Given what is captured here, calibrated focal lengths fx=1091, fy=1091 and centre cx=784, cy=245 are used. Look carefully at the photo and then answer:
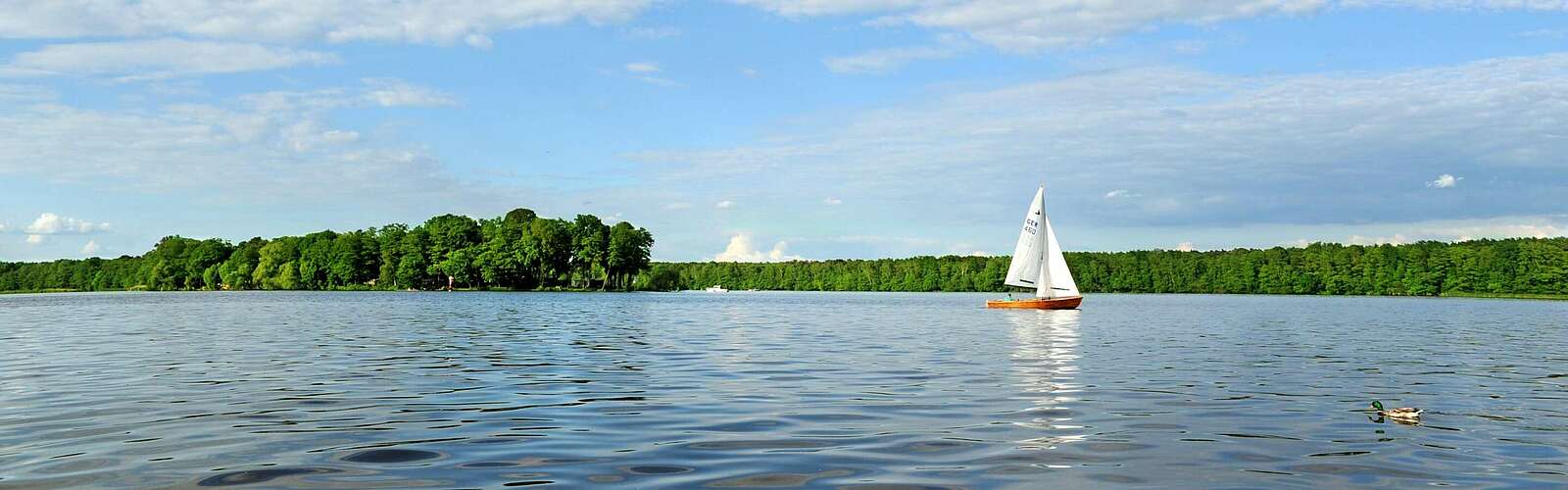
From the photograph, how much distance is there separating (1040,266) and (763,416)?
74.2 meters

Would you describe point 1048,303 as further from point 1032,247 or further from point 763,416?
point 763,416

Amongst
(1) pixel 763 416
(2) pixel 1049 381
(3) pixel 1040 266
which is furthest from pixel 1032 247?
(1) pixel 763 416

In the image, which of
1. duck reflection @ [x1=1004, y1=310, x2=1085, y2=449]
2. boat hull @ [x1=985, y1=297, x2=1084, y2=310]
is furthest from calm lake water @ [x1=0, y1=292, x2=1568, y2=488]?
boat hull @ [x1=985, y1=297, x2=1084, y2=310]

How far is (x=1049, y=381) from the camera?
2719cm

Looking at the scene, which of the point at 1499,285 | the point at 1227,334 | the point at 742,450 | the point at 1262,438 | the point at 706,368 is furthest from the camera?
the point at 1499,285

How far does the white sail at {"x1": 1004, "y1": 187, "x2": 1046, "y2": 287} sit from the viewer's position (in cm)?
8975

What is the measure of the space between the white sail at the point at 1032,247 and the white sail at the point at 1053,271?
50 centimetres

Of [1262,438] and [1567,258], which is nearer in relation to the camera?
[1262,438]

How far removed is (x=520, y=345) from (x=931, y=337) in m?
18.4

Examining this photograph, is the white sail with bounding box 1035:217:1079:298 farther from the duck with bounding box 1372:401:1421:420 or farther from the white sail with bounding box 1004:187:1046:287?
the duck with bounding box 1372:401:1421:420

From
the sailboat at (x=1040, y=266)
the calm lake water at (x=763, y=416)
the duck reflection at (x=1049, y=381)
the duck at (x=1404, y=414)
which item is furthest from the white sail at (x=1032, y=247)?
the duck at (x=1404, y=414)

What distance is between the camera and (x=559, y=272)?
198500mm

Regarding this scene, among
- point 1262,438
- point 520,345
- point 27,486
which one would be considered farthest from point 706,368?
point 27,486

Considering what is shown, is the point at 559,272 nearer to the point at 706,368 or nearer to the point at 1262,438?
the point at 706,368
